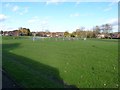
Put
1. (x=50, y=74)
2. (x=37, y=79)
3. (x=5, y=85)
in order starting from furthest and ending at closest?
Result: (x=50, y=74), (x=37, y=79), (x=5, y=85)

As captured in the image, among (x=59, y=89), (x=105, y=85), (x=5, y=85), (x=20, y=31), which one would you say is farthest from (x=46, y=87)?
(x=20, y=31)

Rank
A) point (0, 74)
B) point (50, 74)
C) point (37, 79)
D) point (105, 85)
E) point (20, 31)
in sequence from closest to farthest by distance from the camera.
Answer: point (105, 85)
point (37, 79)
point (0, 74)
point (50, 74)
point (20, 31)

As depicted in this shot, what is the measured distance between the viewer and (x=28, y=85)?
10.2 m

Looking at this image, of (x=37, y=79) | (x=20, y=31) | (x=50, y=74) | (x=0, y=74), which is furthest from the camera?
(x=20, y=31)

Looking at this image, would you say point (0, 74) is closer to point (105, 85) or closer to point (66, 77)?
point (66, 77)

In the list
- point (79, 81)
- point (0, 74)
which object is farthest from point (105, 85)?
point (0, 74)

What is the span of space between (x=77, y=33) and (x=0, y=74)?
493ft

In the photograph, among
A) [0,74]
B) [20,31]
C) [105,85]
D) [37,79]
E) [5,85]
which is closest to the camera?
[5,85]

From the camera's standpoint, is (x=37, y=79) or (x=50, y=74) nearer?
(x=37, y=79)

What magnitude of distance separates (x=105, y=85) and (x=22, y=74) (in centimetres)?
434

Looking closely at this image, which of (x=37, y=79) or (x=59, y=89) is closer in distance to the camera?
(x=59, y=89)

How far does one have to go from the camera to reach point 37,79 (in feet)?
37.4

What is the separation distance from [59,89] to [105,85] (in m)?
2.16

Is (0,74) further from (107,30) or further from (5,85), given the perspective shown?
(107,30)
